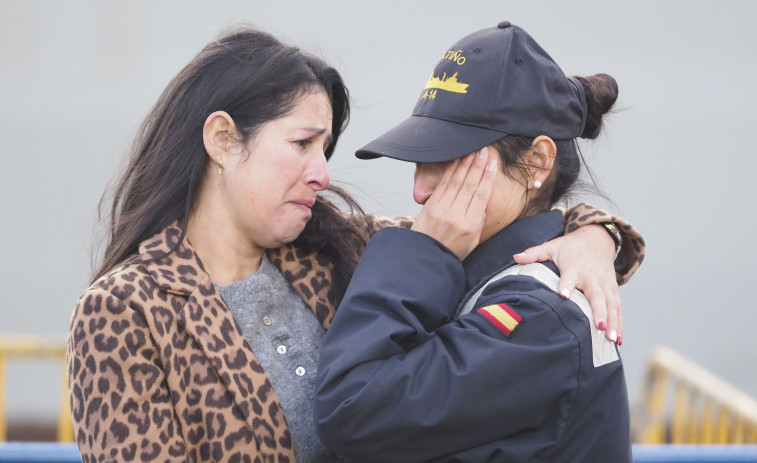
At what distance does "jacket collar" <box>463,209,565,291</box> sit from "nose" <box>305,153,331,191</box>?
0.42 m

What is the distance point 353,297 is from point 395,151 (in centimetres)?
35

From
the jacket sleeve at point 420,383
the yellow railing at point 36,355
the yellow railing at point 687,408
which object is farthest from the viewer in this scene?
the yellow railing at point 36,355

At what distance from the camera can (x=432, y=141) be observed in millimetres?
1979

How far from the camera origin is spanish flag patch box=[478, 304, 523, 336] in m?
1.77

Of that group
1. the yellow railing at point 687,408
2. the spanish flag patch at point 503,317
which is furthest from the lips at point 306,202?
the yellow railing at point 687,408

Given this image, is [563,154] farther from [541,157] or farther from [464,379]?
[464,379]

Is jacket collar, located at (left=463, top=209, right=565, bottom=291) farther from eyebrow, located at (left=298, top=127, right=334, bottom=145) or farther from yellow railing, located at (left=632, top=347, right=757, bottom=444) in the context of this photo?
yellow railing, located at (left=632, top=347, right=757, bottom=444)

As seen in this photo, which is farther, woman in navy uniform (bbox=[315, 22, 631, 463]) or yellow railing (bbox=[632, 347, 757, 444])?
yellow railing (bbox=[632, 347, 757, 444])

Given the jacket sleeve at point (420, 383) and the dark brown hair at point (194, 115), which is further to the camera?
the dark brown hair at point (194, 115)

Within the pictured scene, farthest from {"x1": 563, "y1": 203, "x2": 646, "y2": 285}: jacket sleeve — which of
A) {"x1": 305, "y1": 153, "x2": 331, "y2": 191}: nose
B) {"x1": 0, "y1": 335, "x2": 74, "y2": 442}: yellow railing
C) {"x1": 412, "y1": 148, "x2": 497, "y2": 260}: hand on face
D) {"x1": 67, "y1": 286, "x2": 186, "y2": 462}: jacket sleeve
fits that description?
{"x1": 0, "y1": 335, "x2": 74, "y2": 442}: yellow railing

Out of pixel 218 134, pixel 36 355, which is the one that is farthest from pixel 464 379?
pixel 36 355

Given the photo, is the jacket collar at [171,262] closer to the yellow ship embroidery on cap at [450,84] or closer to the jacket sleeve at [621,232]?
the yellow ship embroidery on cap at [450,84]

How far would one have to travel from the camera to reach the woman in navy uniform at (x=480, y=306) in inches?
68.9

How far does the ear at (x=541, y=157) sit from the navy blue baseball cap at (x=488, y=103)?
0.02m
